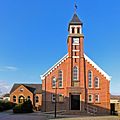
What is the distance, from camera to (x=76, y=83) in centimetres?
4647

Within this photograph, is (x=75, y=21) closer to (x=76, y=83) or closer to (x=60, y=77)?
(x=60, y=77)

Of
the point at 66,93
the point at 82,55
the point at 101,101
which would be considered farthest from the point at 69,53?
the point at 101,101

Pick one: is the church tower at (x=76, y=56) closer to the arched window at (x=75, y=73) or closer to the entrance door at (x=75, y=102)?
the arched window at (x=75, y=73)

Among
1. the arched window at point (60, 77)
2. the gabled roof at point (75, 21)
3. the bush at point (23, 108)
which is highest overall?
the gabled roof at point (75, 21)

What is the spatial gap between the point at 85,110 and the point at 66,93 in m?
4.20

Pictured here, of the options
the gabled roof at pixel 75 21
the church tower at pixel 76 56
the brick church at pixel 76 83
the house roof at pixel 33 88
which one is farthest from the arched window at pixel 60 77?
the house roof at pixel 33 88

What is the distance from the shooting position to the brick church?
4597 cm

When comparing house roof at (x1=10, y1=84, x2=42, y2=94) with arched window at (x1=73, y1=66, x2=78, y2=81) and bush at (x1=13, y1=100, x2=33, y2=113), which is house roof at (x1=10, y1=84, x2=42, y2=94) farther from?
arched window at (x1=73, y1=66, x2=78, y2=81)

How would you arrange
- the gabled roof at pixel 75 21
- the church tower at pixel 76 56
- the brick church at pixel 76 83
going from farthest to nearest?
1. the gabled roof at pixel 75 21
2. the church tower at pixel 76 56
3. the brick church at pixel 76 83

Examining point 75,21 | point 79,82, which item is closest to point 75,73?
point 79,82

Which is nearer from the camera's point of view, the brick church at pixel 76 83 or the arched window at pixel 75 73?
the brick church at pixel 76 83

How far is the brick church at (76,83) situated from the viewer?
4597cm

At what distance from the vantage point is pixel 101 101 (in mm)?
46500

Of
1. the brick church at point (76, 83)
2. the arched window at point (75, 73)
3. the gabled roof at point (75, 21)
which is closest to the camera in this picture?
the brick church at point (76, 83)
